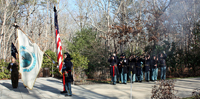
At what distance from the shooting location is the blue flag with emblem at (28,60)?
7258 mm

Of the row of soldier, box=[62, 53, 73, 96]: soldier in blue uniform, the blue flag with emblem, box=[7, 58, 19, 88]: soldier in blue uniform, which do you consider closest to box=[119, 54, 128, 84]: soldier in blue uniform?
the row of soldier

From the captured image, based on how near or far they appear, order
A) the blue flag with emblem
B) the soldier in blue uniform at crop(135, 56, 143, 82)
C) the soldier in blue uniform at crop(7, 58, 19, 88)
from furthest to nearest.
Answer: the soldier in blue uniform at crop(135, 56, 143, 82), the soldier in blue uniform at crop(7, 58, 19, 88), the blue flag with emblem

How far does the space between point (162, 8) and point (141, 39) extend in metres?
3.06

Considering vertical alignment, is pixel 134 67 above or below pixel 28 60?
below

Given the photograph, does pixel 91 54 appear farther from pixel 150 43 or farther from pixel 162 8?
pixel 162 8

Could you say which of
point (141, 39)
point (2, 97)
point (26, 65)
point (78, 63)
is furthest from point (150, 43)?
point (2, 97)

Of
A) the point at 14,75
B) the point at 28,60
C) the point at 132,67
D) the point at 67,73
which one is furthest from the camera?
the point at 132,67

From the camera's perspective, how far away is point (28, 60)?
7.38 meters

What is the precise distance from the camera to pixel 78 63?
11.6m

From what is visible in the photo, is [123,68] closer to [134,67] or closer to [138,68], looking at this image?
[134,67]

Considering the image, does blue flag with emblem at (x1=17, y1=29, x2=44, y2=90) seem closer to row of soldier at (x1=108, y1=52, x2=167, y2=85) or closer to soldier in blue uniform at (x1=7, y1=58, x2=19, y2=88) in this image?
soldier in blue uniform at (x1=7, y1=58, x2=19, y2=88)

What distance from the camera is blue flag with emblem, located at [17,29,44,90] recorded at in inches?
286

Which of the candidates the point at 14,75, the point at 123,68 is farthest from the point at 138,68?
the point at 14,75

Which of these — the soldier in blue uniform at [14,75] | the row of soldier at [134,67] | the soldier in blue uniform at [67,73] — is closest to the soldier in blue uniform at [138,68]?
the row of soldier at [134,67]
